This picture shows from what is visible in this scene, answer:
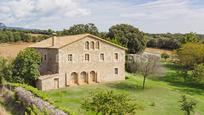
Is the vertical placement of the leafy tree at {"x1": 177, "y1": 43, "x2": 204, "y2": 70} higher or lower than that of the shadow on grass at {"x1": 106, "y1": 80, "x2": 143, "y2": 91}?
higher

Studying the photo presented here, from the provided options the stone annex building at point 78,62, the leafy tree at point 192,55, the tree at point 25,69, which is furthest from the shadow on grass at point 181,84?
the tree at point 25,69

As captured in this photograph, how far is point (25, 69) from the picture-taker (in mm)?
46531

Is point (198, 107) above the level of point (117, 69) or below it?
below

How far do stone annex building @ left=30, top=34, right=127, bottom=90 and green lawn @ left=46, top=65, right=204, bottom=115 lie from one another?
1.72 metres

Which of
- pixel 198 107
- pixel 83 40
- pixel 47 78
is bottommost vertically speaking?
pixel 198 107

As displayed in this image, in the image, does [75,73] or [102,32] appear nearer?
[75,73]

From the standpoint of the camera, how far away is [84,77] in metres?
51.5

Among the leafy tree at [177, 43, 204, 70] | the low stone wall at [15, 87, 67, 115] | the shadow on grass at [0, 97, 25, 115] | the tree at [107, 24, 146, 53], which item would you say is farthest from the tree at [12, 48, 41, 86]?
the tree at [107, 24, 146, 53]

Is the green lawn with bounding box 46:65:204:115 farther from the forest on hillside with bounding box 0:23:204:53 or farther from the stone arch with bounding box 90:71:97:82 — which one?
the forest on hillside with bounding box 0:23:204:53

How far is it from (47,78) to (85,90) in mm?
4938

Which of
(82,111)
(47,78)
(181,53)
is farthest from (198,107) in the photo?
(181,53)

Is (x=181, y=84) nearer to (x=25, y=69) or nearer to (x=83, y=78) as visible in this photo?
(x=83, y=78)

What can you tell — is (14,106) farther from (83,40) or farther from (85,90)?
(83,40)

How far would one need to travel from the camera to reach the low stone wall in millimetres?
25359
